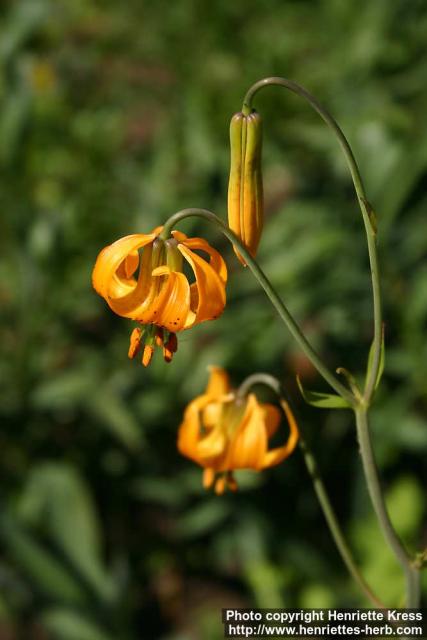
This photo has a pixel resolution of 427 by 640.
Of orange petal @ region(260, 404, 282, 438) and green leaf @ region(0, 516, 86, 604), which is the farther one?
green leaf @ region(0, 516, 86, 604)

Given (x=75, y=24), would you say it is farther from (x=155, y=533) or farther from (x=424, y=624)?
(x=424, y=624)

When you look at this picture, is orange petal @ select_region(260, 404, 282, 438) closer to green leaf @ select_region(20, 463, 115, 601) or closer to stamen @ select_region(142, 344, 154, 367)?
stamen @ select_region(142, 344, 154, 367)

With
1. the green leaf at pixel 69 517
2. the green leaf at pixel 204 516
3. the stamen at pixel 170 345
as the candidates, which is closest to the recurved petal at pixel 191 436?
the stamen at pixel 170 345

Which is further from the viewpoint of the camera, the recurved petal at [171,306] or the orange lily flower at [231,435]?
the orange lily flower at [231,435]

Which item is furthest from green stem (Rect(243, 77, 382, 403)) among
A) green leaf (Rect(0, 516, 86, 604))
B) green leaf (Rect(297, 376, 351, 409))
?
green leaf (Rect(0, 516, 86, 604))
